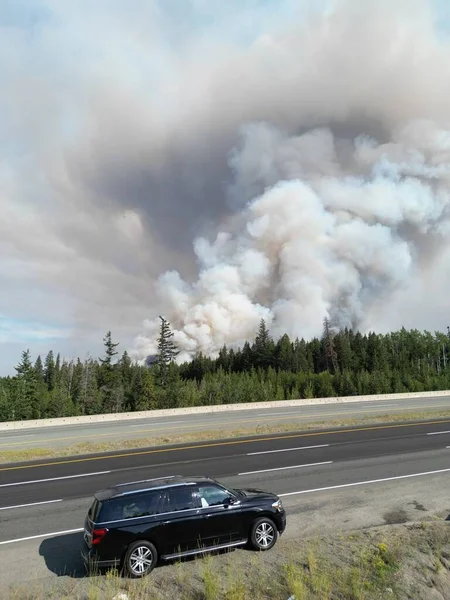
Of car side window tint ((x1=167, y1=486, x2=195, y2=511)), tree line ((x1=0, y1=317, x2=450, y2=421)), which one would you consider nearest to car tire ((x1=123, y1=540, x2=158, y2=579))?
car side window tint ((x1=167, y1=486, x2=195, y2=511))

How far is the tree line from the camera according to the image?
86625mm

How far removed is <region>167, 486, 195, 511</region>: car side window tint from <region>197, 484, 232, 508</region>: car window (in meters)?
0.23

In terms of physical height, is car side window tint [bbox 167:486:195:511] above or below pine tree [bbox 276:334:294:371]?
below

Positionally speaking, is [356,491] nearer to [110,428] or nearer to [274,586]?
[274,586]

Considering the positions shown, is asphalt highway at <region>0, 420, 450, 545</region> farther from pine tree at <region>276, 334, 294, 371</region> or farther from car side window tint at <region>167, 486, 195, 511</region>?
pine tree at <region>276, 334, 294, 371</region>

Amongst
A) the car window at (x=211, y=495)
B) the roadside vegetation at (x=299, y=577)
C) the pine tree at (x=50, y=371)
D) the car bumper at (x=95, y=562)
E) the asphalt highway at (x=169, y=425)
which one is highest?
the pine tree at (x=50, y=371)

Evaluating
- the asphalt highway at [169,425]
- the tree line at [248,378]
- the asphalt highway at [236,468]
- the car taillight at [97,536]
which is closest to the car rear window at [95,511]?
the car taillight at [97,536]

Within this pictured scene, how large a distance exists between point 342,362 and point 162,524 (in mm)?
124861

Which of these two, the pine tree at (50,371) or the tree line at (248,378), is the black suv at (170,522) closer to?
the tree line at (248,378)

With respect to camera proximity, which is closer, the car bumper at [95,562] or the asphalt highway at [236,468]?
the car bumper at [95,562]

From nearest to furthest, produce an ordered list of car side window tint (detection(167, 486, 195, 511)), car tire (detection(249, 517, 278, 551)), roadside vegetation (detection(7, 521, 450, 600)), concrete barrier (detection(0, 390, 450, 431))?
roadside vegetation (detection(7, 521, 450, 600))
car side window tint (detection(167, 486, 195, 511))
car tire (detection(249, 517, 278, 551))
concrete barrier (detection(0, 390, 450, 431))

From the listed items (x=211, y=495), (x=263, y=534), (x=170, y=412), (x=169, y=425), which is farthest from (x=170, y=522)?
(x=170, y=412)

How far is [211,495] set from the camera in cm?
941

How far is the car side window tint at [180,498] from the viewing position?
29.7 ft
